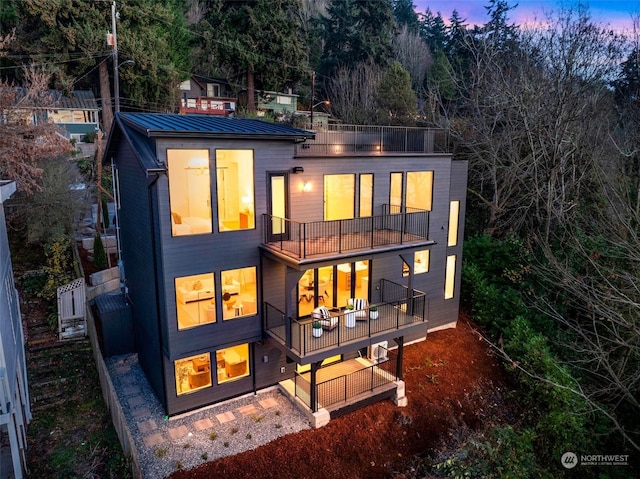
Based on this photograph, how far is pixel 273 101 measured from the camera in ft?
109

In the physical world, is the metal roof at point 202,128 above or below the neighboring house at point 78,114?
below

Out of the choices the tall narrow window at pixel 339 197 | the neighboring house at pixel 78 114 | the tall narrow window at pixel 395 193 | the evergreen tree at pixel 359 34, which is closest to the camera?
the tall narrow window at pixel 339 197

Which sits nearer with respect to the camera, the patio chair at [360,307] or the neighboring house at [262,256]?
the neighboring house at [262,256]

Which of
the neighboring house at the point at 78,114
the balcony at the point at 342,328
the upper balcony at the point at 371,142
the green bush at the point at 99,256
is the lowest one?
the balcony at the point at 342,328

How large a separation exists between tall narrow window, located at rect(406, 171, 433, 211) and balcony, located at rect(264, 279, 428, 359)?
3341 mm

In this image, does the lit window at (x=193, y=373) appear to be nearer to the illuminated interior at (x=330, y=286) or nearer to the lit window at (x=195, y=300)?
the lit window at (x=195, y=300)

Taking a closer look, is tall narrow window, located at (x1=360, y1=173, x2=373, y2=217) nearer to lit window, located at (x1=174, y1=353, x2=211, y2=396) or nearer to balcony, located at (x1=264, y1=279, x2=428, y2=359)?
balcony, located at (x1=264, y1=279, x2=428, y2=359)

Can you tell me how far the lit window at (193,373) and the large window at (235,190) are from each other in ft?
11.7

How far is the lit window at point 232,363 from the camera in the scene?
11.0 meters

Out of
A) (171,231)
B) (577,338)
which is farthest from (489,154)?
(171,231)

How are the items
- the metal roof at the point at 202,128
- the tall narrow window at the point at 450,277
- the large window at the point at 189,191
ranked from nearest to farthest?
the metal roof at the point at 202,128, the large window at the point at 189,191, the tall narrow window at the point at 450,277

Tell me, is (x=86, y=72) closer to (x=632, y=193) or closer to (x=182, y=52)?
(x=182, y=52)

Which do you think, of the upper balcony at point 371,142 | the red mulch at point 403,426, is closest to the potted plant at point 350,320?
the red mulch at point 403,426

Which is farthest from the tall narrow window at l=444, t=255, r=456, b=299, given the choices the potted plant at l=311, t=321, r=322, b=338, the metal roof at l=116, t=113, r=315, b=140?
the metal roof at l=116, t=113, r=315, b=140
